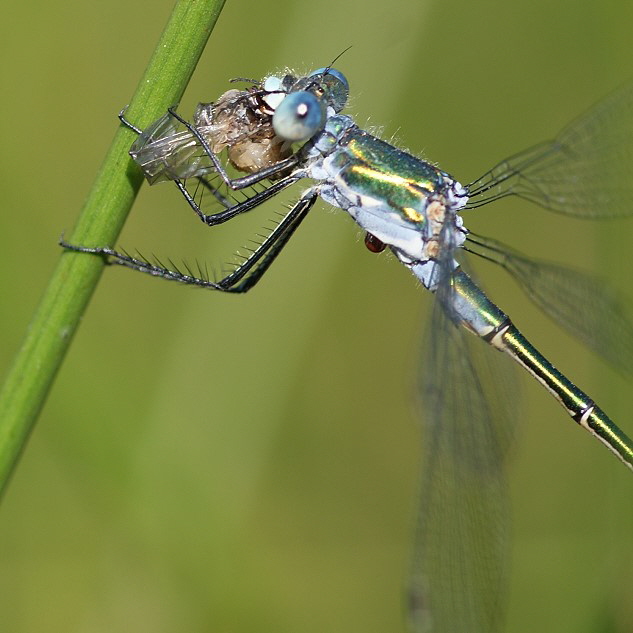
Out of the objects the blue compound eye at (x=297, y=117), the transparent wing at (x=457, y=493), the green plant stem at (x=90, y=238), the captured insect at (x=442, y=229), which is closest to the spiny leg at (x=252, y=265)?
the captured insect at (x=442, y=229)

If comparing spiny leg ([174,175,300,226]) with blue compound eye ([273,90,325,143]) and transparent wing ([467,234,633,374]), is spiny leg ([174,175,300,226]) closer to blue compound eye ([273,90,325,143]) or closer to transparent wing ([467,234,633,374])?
blue compound eye ([273,90,325,143])

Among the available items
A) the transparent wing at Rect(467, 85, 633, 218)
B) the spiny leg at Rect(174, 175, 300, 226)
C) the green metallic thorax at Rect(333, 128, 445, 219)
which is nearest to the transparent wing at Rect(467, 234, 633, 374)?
the transparent wing at Rect(467, 85, 633, 218)

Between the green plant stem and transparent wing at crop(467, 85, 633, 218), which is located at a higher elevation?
transparent wing at crop(467, 85, 633, 218)

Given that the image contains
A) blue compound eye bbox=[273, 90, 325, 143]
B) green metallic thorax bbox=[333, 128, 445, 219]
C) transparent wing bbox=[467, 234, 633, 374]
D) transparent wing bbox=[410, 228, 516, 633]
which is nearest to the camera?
transparent wing bbox=[410, 228, 516, 633]

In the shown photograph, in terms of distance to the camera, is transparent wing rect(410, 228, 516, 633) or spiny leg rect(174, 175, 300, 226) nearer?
transparent wing rect(410, 228, 516, 633)

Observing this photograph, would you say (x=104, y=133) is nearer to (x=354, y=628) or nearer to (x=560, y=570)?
(x=354, y=628)

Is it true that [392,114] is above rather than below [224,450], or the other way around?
above

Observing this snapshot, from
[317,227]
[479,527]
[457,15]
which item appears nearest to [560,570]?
[479,527]
